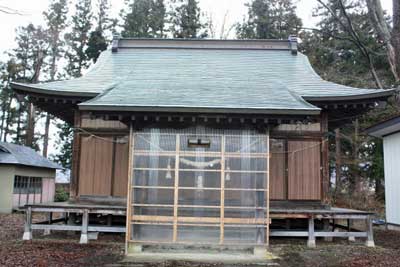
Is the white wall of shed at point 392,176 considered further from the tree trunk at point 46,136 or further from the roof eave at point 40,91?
the tree trunk at point 46,136

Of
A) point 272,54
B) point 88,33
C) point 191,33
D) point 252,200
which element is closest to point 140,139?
point 252,200

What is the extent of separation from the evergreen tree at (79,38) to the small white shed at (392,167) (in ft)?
70.6

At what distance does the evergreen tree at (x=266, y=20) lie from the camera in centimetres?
2633

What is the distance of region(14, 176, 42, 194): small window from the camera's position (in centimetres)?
1783

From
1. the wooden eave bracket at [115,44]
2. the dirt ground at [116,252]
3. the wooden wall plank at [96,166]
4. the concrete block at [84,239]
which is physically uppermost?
the wooden eave bracket at [115,44]

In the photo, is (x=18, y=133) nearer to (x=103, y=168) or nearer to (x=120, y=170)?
(x=103, y=168)

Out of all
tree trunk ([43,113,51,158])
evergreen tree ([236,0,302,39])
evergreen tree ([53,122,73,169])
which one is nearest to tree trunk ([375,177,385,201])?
evergreen tree ([236,0,302,39])

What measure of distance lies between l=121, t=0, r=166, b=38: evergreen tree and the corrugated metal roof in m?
11.9

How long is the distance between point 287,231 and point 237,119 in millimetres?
3109

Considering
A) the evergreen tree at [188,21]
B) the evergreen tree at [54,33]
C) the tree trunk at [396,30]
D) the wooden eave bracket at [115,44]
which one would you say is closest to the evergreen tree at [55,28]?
the evergreen tree at [54,33]

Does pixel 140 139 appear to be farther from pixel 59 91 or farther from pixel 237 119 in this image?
pixel 59 91

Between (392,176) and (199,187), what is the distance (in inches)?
288

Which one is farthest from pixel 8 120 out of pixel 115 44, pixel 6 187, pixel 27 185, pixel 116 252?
pixel 116 252

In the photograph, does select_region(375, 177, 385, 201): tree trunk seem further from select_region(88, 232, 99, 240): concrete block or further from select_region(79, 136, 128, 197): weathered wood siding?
select_region(88, 232, 99, 240): concrete block
